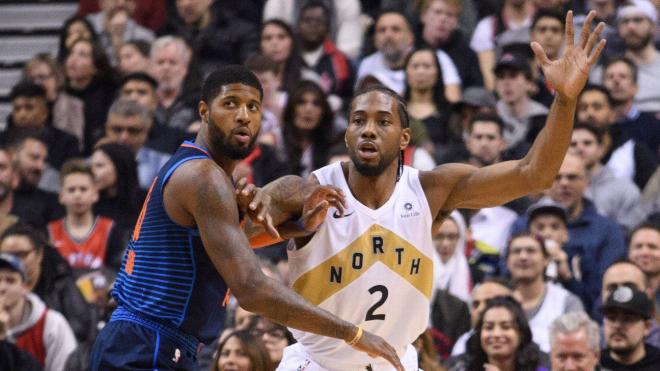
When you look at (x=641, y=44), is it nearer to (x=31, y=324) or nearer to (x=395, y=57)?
(x=395, y=57)

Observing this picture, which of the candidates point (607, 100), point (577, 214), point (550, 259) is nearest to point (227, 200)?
point (550, 259)

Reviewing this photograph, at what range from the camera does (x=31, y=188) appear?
12.3 metres

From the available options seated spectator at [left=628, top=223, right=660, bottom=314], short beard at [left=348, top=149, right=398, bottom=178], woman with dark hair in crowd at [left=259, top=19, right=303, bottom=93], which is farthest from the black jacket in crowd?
woman with dark hair in crowd at [left=259, top=19, right=303, bottom=93]

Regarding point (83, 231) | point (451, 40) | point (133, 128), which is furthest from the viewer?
point (451, 40)

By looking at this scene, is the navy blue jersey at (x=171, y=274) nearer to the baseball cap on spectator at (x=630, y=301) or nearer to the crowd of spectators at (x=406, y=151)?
the crowd of spectators at (x=406, y=151)

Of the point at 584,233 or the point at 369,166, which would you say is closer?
the point at 369,166

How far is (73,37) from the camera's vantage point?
46.0 ft

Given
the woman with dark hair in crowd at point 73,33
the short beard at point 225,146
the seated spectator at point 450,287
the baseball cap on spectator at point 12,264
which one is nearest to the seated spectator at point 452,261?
the seated spectator at point 450,287

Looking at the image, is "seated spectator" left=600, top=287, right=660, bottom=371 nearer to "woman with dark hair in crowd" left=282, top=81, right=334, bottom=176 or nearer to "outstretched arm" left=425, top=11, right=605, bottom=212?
"outstretched arm" left=425, top=11, right=605, bottom=212

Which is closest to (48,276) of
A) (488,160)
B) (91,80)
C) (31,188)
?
(31,188)

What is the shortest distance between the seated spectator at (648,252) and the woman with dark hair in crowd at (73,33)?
239 inches

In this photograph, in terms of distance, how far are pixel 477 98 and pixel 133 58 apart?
3430 mm

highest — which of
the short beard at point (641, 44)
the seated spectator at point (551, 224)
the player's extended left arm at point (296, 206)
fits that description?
the short beard at point (641, 44)

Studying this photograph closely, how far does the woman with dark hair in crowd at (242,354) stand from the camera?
8852 millimetres
